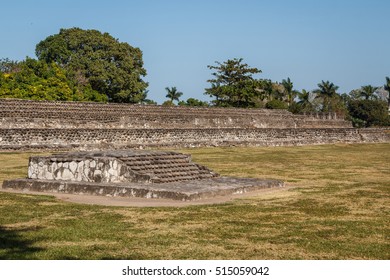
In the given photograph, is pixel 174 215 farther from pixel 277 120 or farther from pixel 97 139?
pixel 277 120

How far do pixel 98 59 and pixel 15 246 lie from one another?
41909 mm

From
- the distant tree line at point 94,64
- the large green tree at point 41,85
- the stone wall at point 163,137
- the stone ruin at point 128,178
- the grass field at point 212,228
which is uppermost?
the distant tree line at point 94,64

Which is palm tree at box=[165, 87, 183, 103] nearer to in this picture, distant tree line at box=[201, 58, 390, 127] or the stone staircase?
distant tree line at box=[201, 58, 390, 127]

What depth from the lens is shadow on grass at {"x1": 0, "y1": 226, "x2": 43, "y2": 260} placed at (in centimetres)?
528

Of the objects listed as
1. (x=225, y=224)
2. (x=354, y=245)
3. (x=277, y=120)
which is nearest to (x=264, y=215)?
(x=225, y=224)

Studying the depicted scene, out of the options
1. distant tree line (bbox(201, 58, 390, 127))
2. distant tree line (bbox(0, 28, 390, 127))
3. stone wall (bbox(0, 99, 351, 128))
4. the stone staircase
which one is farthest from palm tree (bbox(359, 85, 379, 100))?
the stone staircase

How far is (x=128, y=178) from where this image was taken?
10.6m

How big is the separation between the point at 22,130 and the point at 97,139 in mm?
3190

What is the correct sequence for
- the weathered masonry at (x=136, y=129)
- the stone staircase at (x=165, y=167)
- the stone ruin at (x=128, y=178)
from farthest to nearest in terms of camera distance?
the weathered masonry at (x=136, y=129), the stone staircase at (x=165, y=167), the stone ruin at (x=128, y=178)

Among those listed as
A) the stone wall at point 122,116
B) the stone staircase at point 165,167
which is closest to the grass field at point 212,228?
the stone staircase at point 165,167

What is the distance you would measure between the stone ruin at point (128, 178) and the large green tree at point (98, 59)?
1357 inches

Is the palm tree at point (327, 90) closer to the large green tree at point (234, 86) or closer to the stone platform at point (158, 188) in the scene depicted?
the large green tree at point (234, 86)

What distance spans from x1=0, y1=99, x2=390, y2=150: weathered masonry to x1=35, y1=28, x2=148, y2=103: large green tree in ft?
47.4

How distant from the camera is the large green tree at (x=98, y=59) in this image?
4597 centimetres
